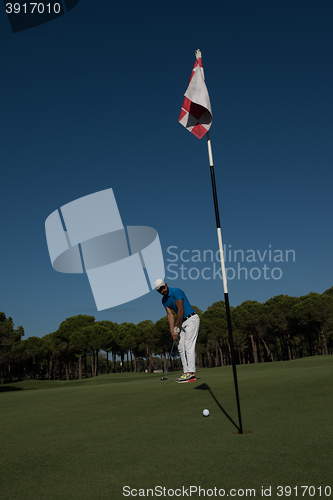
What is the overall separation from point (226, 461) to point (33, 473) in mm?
1893

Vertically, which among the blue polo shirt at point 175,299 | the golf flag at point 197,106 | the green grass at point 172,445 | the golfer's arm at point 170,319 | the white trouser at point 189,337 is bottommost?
the green grass at point 172,445

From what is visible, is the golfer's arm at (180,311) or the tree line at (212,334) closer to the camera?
the golfer's arm at (180,311)

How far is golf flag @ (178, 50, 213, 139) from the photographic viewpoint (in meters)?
6.73

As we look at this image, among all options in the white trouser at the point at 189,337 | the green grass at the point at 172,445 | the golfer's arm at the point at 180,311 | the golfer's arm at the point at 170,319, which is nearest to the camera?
the green grass at the point at 172,445

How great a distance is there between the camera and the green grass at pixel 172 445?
295 centimetres

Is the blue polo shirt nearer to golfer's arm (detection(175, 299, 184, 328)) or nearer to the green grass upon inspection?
golfer's arm (detection(175, 299, 184, 328))

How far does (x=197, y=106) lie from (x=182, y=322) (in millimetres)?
5445

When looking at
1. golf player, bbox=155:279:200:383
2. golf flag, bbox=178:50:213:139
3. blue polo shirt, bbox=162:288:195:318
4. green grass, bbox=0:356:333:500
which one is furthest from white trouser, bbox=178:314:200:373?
golf flag, bbox=178:50:213:139

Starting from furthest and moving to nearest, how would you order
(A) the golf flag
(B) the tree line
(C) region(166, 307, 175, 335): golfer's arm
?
(B) the tree line → (C) region(166, 307, 175, 335): golfer's arm → (A) the golf flag

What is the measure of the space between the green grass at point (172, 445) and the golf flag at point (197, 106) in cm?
520

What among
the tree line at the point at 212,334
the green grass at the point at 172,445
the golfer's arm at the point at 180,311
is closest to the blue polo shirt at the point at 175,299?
the golfer's arm at the point at 180,311

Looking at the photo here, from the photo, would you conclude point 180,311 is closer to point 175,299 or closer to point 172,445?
point 175,299

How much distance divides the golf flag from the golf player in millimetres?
3940

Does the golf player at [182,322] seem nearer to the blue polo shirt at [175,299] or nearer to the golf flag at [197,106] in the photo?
the blue polo shirt at [175,299]
